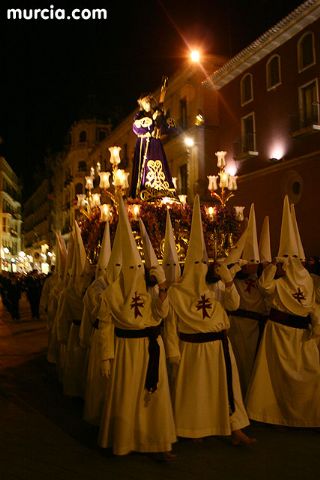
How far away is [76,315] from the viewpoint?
22.9 ft

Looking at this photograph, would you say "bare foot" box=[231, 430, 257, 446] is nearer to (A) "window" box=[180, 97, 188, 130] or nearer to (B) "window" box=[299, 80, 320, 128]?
(B) "window" box=[299, 80, 320, 128]

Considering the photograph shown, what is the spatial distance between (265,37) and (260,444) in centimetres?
1792

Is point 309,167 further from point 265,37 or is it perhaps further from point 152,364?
point 152,364

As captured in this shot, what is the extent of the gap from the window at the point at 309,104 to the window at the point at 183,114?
27.1 ft

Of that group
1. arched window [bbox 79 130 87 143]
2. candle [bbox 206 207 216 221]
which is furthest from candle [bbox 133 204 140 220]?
arched window [bbox 79 130 87 143]

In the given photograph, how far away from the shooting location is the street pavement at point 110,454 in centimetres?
436

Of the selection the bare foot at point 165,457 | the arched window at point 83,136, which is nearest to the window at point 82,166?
the arched window at point 83,136

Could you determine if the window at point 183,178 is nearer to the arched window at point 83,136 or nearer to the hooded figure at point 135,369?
the arched window at point 83,136

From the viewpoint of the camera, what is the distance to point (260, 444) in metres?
5.01

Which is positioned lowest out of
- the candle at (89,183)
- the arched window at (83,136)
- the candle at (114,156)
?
the candle at (89,183)

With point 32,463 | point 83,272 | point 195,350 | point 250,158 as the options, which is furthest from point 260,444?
point 250,158

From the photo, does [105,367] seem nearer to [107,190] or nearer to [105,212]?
[105,212]

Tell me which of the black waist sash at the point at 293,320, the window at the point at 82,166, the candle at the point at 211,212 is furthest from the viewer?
the window at the point at 82,166

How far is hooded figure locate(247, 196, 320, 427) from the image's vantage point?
5.42m
